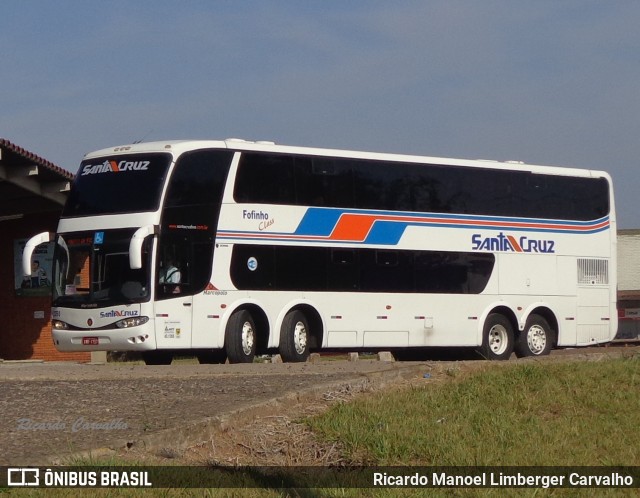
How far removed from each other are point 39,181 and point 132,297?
9.16 m

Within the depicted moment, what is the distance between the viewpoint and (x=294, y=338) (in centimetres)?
2117

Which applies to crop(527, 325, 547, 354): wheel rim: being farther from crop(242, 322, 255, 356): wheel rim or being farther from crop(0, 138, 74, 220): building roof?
crop(0, 138, 74, 220): building roof

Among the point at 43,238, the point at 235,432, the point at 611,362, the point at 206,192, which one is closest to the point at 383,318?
the point at 206,192

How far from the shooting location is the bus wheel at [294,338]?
2109 centimetres

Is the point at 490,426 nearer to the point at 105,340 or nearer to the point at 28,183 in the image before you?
the point at 105,340

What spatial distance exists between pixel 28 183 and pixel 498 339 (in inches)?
433

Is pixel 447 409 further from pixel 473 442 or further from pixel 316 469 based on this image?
pixel 316 469

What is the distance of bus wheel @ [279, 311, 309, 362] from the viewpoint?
21094 millimetres

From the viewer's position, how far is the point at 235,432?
11.0 metres

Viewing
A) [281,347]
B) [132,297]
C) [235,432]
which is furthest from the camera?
[281,347]

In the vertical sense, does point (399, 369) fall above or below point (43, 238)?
below

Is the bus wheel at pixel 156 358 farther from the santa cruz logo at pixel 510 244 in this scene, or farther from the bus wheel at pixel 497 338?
the santa cruz logo at pixel 510 244

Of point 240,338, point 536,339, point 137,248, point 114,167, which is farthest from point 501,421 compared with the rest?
point 536,339

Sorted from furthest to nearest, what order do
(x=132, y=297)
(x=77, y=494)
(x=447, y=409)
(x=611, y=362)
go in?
(x=132, y=297) → (x=611, y=362) → (x=447, y=409) → (x=77, y=494)
